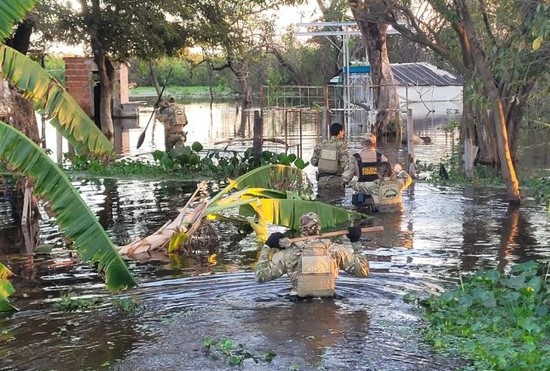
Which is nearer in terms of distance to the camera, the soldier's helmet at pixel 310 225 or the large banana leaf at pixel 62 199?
the large banana leaf at pixel 62 199

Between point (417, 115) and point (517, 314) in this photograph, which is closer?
point (517, 314)

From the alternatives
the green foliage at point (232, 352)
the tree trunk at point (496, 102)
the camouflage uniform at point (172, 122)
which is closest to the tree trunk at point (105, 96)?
the camouflage uniform at point (172, 122)

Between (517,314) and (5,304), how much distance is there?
5488 millimetres

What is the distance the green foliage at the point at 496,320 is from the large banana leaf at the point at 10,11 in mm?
4954

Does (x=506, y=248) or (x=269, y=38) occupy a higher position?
(x=269, y=38)

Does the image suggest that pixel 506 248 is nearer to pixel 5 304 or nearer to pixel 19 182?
pixel 5 304

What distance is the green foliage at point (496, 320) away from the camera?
778 cm

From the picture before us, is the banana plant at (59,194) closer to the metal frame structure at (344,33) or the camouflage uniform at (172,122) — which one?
the camouflage uniform at (172,122)

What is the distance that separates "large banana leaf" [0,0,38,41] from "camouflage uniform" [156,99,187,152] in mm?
16334

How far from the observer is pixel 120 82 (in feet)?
163

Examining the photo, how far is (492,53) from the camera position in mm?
13367

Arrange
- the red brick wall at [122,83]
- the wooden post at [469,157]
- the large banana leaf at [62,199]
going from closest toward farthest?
1. the large banana leaf at [62,199]
2. the wooden post at [469,157]
3. the red brick wall at [122,83]

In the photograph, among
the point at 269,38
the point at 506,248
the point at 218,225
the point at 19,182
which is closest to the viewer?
the point at 506,248

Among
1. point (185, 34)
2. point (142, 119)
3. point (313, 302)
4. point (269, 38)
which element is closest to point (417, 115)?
point (269, 38)
